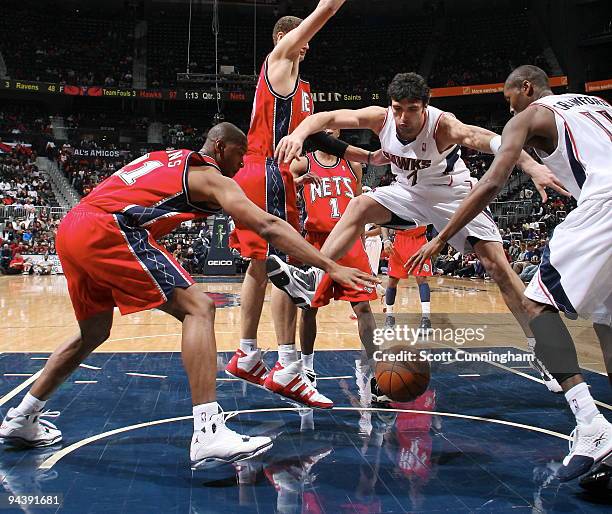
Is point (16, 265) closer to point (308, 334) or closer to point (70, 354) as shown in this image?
point (308, 334)

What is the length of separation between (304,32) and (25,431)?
2.88 m

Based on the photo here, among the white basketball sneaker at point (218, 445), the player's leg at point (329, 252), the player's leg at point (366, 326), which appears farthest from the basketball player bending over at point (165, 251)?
the player's leg at point (366, 326)

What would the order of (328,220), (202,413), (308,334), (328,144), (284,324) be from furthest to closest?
(328,220), (308,334), (328,144), (284,324), (202,413)

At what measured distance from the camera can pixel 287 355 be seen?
13.8 ft

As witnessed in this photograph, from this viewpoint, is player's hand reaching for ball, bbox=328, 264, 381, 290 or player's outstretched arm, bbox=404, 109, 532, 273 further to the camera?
player's outstretched arm, bbox=404, 109, 532, 273

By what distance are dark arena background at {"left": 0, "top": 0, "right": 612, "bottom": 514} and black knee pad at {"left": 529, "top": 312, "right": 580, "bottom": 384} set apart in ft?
1.07

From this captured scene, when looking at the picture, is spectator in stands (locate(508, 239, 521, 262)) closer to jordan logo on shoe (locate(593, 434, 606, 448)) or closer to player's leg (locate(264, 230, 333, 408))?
player's leg (locate(264, 230, 333, 408))

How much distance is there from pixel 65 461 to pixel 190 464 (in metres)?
0.63

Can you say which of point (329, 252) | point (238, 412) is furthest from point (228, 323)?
point (329, 252)

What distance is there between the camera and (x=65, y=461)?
3.17 m

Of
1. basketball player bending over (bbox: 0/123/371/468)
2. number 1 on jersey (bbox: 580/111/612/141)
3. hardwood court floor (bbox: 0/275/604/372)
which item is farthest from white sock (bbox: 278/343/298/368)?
hardwood court floor (bbox: 0/275/604/372)

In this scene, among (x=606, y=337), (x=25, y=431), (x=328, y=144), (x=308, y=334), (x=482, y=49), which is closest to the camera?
(x=25, y=431)

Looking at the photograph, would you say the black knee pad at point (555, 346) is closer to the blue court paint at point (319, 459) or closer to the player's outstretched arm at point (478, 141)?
the blue court paint at point (319, 459)

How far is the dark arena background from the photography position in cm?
288
